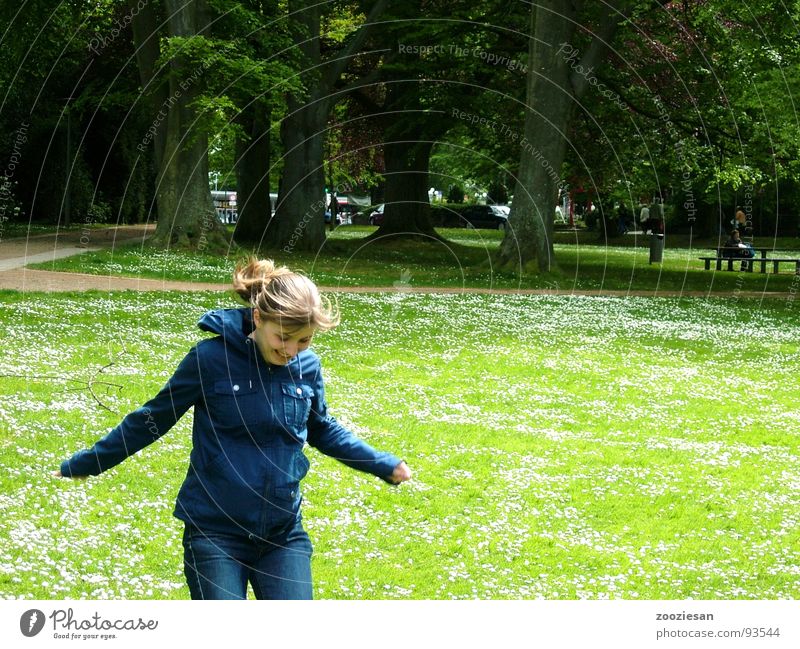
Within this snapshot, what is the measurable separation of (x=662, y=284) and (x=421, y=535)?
27.2 m

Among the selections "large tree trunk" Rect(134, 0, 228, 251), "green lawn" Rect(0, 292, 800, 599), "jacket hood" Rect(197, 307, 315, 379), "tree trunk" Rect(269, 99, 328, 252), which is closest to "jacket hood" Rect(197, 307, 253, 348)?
"jacket hood" Rect(197, 307, 315, 379)

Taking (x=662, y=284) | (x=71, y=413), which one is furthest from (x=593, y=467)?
(x=662, y=284)

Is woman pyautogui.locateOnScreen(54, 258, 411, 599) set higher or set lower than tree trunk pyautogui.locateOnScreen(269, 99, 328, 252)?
lower

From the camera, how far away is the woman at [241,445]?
181 inches

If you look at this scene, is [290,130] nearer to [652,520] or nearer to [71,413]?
[71,413]

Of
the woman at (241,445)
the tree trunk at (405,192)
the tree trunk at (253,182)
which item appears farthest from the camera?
the tree trunk at (405,192)

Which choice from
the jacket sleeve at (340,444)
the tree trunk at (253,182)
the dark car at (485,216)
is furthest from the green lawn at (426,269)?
the dark car at (485,216)

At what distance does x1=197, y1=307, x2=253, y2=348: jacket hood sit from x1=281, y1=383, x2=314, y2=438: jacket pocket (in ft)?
0.87

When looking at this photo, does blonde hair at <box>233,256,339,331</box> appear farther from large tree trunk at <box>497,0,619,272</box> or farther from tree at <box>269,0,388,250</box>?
tree at <box>269,0,388,250</box>

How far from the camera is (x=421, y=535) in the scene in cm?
798

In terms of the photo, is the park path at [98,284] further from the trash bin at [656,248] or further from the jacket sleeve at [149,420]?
the jacket sleeve at [149,420]

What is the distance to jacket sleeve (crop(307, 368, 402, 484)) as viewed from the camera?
4.87m

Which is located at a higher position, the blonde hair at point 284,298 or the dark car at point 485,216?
the dark car at point 485,216

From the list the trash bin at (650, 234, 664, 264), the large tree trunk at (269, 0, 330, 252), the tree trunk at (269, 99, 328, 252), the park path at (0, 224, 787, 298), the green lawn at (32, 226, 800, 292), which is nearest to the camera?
the park path at (0, 224, 787, 298)
